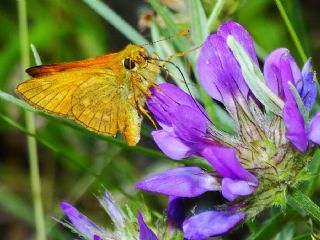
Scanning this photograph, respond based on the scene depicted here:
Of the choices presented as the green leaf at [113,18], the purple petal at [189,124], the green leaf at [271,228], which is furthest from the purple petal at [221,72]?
the green leaf at [113,18]

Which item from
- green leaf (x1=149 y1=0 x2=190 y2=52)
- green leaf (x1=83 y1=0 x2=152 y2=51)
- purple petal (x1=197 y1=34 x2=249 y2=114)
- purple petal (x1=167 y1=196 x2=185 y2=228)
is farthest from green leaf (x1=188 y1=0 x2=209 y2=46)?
purple petal (x1=167 y1=196 x2=185 y2=228)

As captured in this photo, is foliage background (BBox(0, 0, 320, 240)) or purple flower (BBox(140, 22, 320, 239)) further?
foliage background (BBox(0, 0, 320, 240))

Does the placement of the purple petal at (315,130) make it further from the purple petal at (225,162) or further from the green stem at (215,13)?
the green stem at (215,13)

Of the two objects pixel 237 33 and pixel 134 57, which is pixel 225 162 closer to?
pixel 237 33

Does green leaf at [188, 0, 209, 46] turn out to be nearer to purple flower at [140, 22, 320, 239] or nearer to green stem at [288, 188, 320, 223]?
purple flower at [140, 22, 320, 239]

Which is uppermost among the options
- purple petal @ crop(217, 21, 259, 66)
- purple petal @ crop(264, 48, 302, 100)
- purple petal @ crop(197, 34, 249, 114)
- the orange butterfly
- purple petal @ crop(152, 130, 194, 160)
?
the orange butterfly

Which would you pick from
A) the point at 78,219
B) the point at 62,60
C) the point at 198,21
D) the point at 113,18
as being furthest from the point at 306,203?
the point at 62,60
